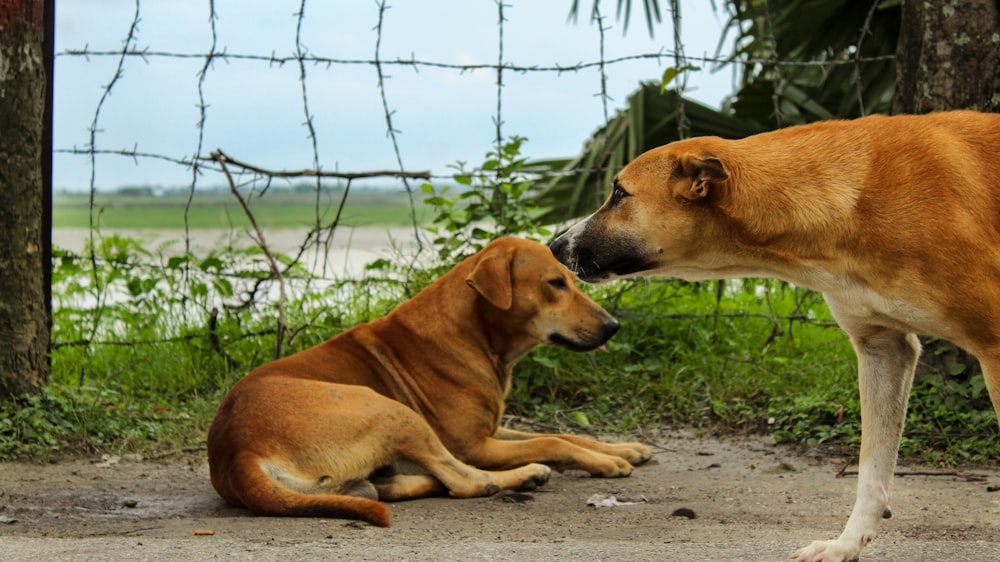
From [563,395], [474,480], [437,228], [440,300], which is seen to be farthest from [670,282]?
[474,480]

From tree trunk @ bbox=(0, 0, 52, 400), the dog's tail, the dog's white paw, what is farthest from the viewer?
tree trunk @ bbox=(0, 0, 52, 400)

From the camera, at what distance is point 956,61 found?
545cm

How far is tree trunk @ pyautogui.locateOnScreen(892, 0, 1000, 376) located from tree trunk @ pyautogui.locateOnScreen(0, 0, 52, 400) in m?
4.48

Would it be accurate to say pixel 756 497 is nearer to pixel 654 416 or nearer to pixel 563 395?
pixel 654 416

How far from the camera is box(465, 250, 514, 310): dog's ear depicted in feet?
17.1

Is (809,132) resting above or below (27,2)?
below

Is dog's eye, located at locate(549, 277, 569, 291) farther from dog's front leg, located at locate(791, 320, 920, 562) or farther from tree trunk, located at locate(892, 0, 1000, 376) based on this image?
tree trunk, located at locate(892, 0, 1000, 376)

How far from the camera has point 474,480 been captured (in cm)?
488

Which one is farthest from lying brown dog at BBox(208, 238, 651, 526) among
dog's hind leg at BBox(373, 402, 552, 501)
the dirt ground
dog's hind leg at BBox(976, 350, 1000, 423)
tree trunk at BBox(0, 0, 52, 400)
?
dog's hind leg at BBox(976, 350, 1000, 423)

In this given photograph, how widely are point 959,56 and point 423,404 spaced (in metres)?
3.12

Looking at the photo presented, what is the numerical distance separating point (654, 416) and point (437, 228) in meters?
1.73

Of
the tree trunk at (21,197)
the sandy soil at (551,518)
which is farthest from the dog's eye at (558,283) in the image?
the tree trunk at (21,197)

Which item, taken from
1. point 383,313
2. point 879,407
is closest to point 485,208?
point 383,313

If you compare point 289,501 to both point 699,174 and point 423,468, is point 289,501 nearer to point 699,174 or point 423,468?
point 423,468
